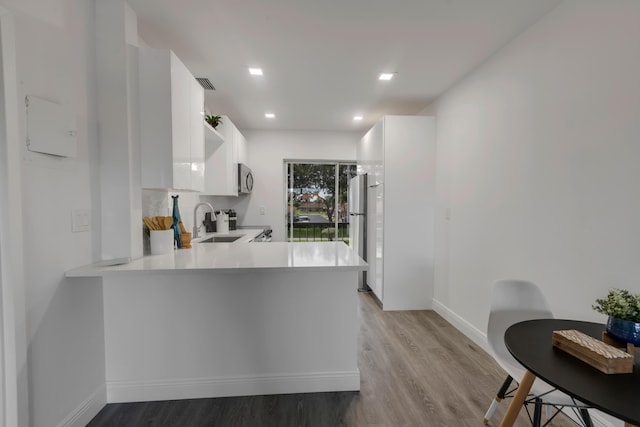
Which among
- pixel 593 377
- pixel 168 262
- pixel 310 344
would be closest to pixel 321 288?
pixel 310 344

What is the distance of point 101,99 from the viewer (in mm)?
1770

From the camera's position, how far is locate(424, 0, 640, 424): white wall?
4.95 ft

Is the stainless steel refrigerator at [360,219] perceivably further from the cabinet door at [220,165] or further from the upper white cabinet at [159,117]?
the upper white cabinet at [159,117]

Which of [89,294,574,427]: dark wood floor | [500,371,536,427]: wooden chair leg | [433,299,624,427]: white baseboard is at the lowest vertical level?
[89,294,574,427]: dark wood floor

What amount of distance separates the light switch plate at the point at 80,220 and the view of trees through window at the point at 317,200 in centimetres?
353

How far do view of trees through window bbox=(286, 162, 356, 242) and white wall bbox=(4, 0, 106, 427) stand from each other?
11.4ft

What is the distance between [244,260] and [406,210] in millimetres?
2210

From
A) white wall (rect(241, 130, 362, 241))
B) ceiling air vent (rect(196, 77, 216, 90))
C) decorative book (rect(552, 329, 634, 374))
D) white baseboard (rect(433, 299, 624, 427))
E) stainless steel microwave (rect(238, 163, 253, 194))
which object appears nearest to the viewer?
decorative book (rect(552, 329, 634, 374))

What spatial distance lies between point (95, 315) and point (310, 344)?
1.32m

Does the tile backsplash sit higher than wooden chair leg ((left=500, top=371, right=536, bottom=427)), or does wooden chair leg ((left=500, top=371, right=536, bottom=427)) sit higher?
the tile backsplash

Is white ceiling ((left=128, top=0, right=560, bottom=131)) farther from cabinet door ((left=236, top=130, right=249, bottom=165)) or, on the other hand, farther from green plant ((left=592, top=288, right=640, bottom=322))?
green plant ((left=592, top=288, right=640, bottom=322))

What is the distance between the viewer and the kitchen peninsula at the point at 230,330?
183cm

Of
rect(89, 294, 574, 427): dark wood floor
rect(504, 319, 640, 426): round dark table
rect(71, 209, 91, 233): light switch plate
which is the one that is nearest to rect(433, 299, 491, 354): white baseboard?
rect(89, 294, 574, 427): dark wood floor

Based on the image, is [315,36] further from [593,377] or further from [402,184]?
[593,377]
